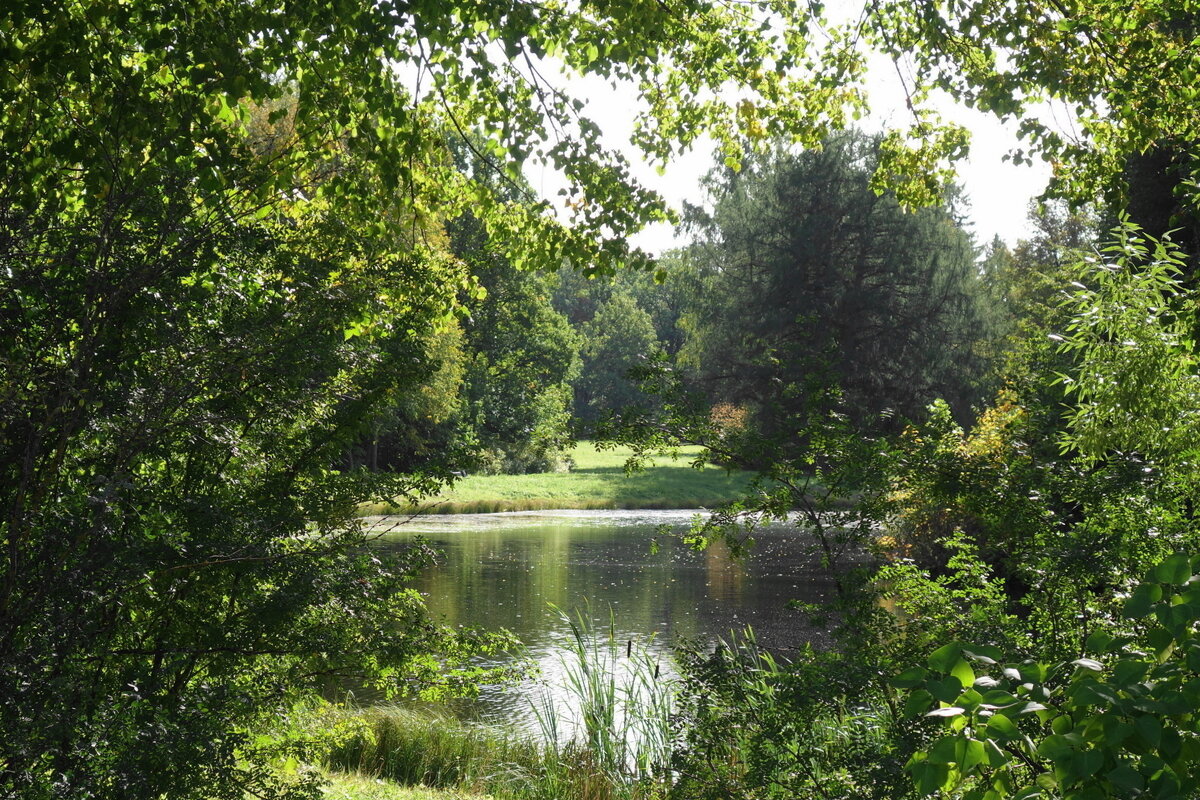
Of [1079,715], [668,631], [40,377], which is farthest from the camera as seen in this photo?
[668,631]

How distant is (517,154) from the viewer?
19.4 ft

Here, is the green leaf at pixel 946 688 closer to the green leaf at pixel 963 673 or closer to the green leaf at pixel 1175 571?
the green leaf at pixel 963 673

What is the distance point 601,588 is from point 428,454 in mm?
10852

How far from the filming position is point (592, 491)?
33.7 metres

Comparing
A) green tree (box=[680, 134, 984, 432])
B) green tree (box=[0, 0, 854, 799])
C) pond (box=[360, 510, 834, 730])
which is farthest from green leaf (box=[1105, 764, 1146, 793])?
green tree (box=[680, 134, 984, 432])

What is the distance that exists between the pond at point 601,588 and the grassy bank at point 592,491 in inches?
187

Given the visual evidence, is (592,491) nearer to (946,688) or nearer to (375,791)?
(375,791)

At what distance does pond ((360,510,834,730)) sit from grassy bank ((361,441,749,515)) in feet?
15.6

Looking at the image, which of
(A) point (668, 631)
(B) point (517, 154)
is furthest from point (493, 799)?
(A) point (668, 631)

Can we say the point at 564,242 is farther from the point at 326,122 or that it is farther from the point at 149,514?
the point at 149,514

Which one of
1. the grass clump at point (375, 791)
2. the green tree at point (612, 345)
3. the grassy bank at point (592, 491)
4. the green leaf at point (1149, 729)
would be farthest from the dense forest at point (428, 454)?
the green tree at point (612, 345)

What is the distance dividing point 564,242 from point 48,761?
Result: 3925mm

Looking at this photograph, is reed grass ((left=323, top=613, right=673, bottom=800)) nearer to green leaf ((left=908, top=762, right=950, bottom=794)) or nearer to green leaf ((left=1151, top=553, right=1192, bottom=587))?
green leaf ((left=908, top=762, right=950, bottom=794))

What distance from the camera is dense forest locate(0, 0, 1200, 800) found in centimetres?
308
